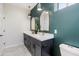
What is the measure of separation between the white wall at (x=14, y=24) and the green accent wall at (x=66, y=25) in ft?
1.78

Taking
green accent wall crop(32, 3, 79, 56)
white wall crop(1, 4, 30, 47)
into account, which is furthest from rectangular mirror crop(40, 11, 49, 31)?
white wall crop(1, 4, 30, 47)

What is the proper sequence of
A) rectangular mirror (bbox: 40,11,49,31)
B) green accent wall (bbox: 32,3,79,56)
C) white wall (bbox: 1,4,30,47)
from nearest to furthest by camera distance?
green accent wall (bbox: 32,3,79,56)
white wall (bbox: 1,4,30,47)
rectangular mirror (bbox: 40,11,49,31)

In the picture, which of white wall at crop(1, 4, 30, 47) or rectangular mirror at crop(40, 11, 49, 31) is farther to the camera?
rectangular mirror at crop(40, 11, 49, 31)

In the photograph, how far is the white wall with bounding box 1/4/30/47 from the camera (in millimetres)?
1157

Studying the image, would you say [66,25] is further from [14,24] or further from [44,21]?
[14,24]

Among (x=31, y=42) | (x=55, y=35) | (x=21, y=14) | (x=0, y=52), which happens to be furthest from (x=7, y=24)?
(x=55, y=35)

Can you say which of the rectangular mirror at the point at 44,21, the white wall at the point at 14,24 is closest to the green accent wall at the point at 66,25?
the rectangular mirror at the point at 44,21

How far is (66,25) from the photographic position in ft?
3.80

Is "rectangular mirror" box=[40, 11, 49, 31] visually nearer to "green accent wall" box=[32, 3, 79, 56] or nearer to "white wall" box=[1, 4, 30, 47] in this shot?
"green accent wall" box=[32, 3, 79, 56]

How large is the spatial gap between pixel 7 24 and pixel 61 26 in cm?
90

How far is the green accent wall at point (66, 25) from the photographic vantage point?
1.02m

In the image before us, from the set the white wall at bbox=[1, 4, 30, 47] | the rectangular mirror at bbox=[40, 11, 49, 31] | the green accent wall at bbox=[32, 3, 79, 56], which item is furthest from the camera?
the rectangular mirror at bbox=[40, 11, 49, 31]

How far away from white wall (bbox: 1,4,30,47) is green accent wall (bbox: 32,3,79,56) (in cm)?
54

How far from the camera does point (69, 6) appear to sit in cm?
108
